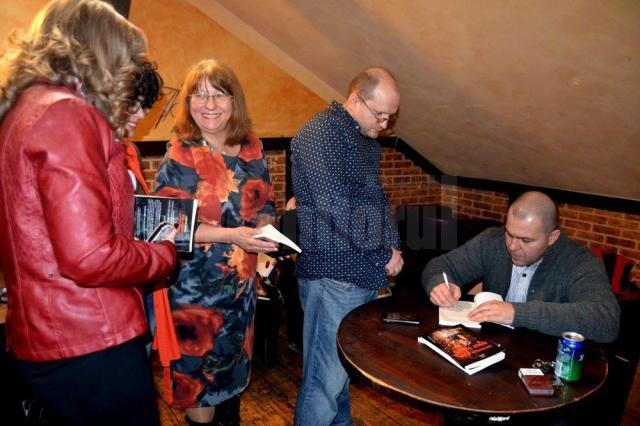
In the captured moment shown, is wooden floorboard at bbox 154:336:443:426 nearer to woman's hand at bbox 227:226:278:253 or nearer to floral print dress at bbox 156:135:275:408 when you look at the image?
floral print dress at bbox 156:135:275:408

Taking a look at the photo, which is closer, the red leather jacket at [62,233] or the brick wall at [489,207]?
the red leather jacket at [62,233]

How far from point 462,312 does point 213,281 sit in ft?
3.34

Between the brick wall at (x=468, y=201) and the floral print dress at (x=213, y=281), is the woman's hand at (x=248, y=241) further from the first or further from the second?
the brick wall at (x=468, y=201)

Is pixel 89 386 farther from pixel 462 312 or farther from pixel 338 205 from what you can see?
pixel 462 312

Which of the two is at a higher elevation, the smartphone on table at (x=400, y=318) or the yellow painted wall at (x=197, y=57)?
the yellow painted wall at (x=197, y=57)

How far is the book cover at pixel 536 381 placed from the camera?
1371mm

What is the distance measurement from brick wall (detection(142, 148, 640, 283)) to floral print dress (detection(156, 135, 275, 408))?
6.23 feet

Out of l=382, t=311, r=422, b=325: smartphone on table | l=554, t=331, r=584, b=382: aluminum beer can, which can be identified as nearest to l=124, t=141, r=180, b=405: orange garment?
l=382, t=311, r=422, b=325: smartphone on table

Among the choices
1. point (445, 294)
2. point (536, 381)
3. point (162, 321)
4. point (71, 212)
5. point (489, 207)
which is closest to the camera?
point (71, 212)

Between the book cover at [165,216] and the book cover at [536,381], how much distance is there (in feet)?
3.71

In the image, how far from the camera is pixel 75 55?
1.12m

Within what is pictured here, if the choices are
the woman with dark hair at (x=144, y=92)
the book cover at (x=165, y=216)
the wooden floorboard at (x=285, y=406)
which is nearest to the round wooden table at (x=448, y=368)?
the book cover at (x=165, y=216)

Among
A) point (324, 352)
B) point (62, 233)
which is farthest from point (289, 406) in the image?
point (62, 233)

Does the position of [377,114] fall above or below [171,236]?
above
